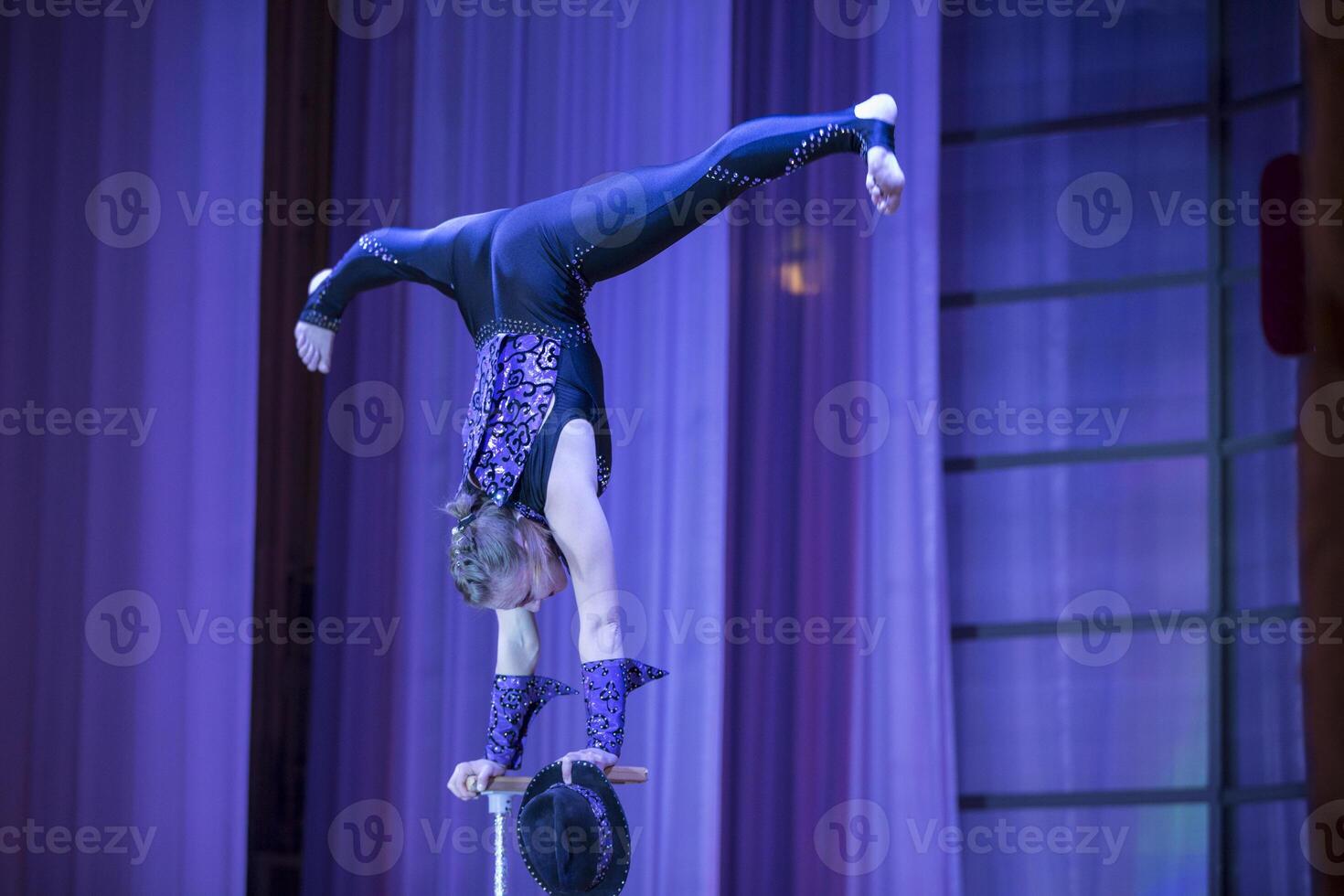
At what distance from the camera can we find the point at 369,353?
4543 mm

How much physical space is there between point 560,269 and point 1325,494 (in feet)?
5.79

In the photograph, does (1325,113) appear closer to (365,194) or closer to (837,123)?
(837,123)

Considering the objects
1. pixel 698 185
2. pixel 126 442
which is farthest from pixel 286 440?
pixel 698 185

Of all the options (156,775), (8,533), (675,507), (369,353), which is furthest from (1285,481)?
(8,533)

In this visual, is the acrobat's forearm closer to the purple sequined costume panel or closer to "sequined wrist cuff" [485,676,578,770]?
the purple sequined costume panel

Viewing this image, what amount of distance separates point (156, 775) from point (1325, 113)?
3592 millimetres

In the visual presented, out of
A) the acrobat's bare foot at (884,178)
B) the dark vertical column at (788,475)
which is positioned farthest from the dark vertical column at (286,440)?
the acrobat's bare foot at (884,178)

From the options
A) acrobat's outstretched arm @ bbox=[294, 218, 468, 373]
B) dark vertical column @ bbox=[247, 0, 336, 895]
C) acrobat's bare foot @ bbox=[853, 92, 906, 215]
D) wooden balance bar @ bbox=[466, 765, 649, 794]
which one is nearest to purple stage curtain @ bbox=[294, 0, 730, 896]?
dark vertical column @ bbox=[247, 0, 336, 895]

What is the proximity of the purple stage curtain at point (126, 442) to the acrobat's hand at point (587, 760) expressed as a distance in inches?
90.2

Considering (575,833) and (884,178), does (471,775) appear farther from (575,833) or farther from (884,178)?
(884,178)

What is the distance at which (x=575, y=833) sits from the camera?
7.80 feet

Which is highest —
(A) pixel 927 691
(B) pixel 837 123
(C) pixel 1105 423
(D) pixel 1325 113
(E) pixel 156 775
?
(D) pixel 1325 113

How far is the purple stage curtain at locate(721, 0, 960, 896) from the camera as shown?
3.79m

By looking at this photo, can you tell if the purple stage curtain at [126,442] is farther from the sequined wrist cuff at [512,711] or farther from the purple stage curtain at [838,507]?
the sequined wrist cuff at [512,711]
